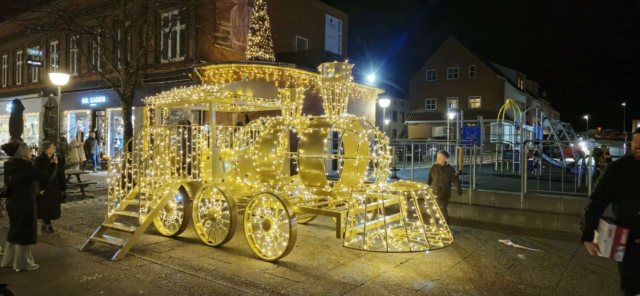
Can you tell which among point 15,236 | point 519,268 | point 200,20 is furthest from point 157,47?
point 519,268

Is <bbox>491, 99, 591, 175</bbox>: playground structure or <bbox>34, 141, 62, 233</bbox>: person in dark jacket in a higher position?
<bbox>491, 99, 591, 175</bbox>: playground structure

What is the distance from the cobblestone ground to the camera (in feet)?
16.0

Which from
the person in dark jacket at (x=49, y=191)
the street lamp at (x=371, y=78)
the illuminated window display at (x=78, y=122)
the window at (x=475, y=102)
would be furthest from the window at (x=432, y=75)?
the person in dark jacket at (x=49, y=191)

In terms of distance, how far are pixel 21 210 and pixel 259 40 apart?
39.7 feet

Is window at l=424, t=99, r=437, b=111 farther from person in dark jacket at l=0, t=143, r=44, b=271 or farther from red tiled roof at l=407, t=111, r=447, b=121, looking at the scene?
person in dark jacket at l=0, t=143, r=44, b=271

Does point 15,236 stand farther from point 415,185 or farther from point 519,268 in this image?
point 519,268

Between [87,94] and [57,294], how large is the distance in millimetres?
17936

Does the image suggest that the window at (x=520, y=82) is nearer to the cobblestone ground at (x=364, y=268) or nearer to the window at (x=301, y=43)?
the window at (x=301, y=43)

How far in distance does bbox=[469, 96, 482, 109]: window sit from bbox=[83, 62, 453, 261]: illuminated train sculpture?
31005 millimetres

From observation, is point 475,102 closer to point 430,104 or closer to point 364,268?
point 430,104

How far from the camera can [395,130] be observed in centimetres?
4097

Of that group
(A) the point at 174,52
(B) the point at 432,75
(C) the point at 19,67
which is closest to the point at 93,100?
(A) the point at 174,52

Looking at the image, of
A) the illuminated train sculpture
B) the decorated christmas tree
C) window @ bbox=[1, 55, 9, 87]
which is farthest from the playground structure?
window @ bbox=[1, 55, 9, 87]

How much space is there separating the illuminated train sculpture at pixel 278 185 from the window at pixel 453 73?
32.2m
